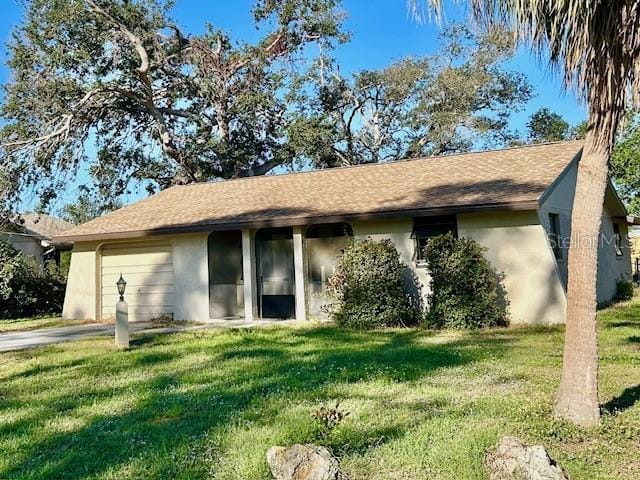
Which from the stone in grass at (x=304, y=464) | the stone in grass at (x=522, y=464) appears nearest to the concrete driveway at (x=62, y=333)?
the stone in grass at (x=304, y=464)

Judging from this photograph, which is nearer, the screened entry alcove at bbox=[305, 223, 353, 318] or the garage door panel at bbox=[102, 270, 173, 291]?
the screened entry alcove at bbox=[305, 223, 353, 318]

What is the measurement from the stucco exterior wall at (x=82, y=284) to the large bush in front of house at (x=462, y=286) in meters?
9.92

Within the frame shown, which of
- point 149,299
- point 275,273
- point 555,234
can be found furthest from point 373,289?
point 149,299

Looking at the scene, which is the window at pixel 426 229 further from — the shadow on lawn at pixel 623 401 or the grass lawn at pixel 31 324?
the grass lawn at pixel 31 324

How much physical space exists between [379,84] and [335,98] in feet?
7.66

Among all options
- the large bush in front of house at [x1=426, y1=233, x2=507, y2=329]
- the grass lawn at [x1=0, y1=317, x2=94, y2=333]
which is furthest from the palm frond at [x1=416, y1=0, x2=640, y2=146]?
the grass lawn at [x1=0, y1=317, x2=94, y2=333]

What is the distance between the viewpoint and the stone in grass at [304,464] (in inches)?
130

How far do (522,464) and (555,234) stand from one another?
10300 mm

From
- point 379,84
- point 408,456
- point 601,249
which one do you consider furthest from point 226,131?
point 408,456

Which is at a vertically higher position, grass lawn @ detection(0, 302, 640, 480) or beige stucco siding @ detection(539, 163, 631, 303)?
beige stucco siding @ detection(539, 163, 631, 303)

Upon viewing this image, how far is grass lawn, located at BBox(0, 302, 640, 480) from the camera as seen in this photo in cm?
422

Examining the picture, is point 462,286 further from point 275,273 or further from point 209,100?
point 209,100

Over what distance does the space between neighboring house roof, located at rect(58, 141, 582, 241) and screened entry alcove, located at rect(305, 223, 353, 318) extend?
64cm

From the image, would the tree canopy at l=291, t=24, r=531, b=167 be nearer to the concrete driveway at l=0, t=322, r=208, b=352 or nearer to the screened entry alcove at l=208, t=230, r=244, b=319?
the screened entry alcove at l=208, t=230, r=244, b=319
